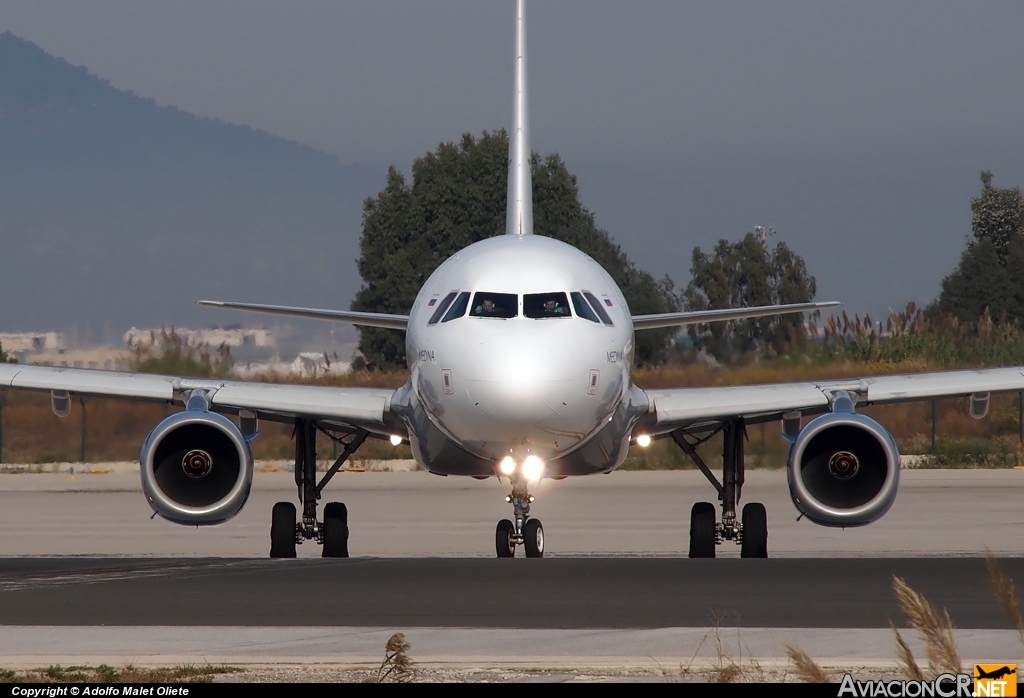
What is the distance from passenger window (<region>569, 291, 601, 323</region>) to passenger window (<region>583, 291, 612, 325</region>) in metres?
0.13

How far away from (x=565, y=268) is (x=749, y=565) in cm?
363

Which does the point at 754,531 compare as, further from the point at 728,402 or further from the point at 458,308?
the point at 458,308

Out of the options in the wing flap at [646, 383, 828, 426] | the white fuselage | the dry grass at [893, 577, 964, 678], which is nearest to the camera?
the dry grass at [893, 577, 964, 678]

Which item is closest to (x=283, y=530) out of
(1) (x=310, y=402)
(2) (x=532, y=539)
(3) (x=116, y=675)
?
(1) (x=310, y=402)

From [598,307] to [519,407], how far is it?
1.83 metres

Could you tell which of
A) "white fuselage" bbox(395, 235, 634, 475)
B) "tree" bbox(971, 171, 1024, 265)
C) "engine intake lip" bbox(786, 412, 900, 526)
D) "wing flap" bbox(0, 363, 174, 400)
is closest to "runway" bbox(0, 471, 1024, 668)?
"white fuselage" bbox(395, 235, 634, 475)

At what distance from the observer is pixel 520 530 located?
54.0 ft

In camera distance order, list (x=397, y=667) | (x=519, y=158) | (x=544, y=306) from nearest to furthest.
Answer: (x=397, y=667), (x=544, y=306), (x=519, y=158)

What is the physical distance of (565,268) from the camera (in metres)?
16.5

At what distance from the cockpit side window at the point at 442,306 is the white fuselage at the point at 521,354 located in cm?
2

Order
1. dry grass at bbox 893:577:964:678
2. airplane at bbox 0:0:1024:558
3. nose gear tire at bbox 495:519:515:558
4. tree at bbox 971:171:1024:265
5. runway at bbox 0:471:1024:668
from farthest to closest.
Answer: tree at bbox 971:171:1024:265 < nose gear tire at bbox 495:519:515:558 < airplane at bbox 0:0:1024:558 < runway at bbox 0:471:1024:668 < dry grass at bbox 893:577:964:678

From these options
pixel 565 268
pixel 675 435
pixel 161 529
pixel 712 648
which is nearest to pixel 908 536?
pixel 675 435

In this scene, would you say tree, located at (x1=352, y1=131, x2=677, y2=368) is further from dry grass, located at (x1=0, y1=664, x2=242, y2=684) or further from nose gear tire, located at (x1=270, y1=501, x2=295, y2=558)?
dry grass, located at (x1=0, y1=664, x2=242, y2=684)

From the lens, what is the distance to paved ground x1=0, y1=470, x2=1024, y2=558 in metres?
20.4
